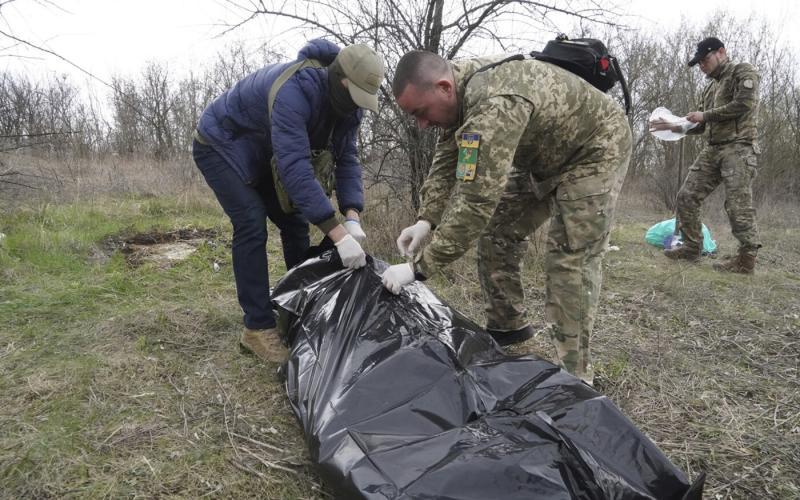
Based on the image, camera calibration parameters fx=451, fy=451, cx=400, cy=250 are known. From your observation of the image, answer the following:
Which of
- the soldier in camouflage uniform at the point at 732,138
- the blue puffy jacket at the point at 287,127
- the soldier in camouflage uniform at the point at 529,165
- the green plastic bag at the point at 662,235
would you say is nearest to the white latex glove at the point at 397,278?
the soldier in camouflage uniform at the point at 529,165

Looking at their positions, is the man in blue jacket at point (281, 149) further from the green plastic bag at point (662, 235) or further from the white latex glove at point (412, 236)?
the green plastic bag at point (662, 235)

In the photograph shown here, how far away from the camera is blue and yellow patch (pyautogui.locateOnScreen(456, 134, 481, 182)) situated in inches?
65.4

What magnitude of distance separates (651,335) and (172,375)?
2712 millimetres

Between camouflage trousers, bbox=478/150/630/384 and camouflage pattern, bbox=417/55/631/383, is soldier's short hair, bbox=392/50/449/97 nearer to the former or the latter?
camouflage pattern, bbox=417/55/631/383

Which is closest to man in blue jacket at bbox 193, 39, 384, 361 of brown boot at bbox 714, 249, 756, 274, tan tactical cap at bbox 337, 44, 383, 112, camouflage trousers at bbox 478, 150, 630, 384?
tan tactical cap at bbox 337, 44, 383, 112

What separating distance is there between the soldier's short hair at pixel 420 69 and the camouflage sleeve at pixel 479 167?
8.0 inches

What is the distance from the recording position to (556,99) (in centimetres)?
179

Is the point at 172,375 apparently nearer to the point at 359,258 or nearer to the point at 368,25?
the point at 359,258

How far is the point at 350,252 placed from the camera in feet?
6.51

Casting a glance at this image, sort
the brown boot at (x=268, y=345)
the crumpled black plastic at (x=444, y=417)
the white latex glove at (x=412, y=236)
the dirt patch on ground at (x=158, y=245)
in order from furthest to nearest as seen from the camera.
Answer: the dirt patch on ground at (x=158, y=245) → the brown boot at (x=268, y=345) → the white latex glove at (x=412, y=236) → the crumpled black plastic at (x=444, y=417)

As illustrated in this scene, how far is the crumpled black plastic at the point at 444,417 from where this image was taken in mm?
1020

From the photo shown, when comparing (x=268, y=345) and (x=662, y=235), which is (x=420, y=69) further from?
(x=662, y=235)

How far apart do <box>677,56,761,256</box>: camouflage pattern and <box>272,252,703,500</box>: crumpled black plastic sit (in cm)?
377

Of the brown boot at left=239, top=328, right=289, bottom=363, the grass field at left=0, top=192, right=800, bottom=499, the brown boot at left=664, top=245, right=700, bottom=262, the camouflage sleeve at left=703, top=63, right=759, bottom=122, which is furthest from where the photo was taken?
the brown boot at left=664, top=245, right=700, bottom=262
